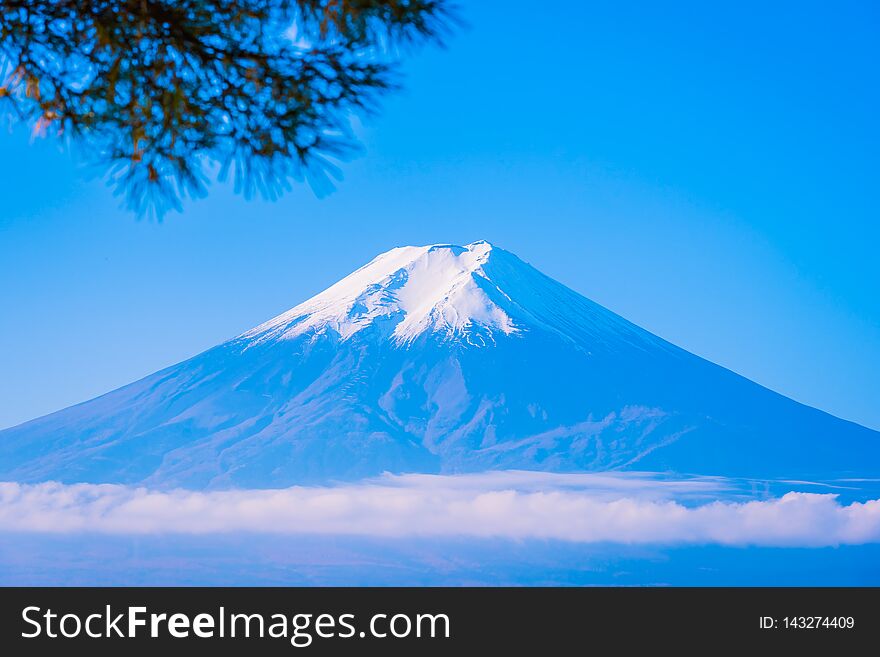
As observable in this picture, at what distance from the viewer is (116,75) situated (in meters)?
3.29

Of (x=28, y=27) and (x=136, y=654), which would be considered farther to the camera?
(x=136, y=654)

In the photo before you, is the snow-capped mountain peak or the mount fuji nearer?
the mount fuji

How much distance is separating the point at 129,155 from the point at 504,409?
→ 205 feet

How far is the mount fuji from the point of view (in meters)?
63.6

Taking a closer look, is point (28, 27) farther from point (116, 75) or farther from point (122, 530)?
point (122, 530)

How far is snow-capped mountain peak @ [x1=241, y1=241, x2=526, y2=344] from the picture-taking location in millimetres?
64562

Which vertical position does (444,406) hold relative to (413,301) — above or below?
below

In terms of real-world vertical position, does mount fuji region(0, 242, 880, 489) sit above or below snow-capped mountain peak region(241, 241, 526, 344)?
below

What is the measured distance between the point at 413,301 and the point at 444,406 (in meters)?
7.55

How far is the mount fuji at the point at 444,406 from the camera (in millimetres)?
63562

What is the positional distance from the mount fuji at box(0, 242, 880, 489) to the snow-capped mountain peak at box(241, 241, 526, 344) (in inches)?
6.2

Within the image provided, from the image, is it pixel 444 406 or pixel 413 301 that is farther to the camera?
pixel 413 301

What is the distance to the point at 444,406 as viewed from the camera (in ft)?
220

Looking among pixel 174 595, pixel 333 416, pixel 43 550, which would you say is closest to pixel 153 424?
pixel 333 416
